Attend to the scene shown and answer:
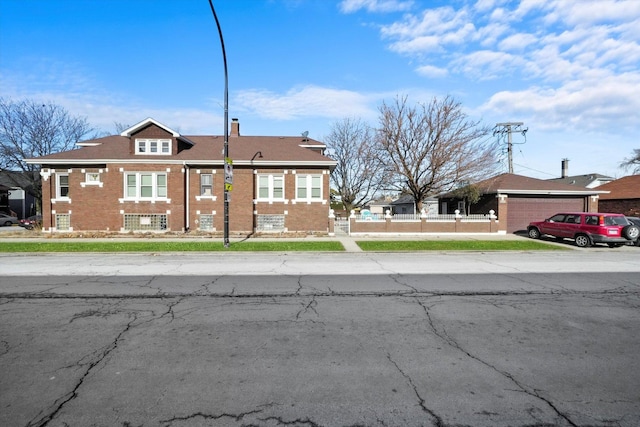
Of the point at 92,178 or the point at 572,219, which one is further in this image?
the point at 92,178

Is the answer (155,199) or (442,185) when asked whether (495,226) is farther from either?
(155,199)

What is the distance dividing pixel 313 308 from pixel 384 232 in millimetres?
18190

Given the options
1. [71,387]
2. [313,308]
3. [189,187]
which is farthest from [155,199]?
[71,387]

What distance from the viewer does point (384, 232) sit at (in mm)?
24047

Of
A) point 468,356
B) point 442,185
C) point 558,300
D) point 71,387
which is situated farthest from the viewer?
point 442,185

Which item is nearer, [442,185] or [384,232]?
[384,232]

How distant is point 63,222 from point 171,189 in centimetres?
755

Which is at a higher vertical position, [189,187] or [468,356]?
[189,187]

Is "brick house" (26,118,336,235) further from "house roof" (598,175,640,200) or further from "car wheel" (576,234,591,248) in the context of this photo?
"house roof" (598,175,640,200)

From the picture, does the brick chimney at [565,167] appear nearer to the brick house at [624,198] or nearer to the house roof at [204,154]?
the brick house at [624,198]

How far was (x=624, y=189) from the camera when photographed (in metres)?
35.2

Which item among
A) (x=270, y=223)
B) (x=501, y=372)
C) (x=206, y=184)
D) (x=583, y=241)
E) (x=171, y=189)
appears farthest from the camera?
(x=270, y=223)

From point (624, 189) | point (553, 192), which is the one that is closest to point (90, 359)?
point (553, 192)

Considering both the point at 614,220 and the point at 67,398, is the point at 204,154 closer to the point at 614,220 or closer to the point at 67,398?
the point at 67,398
